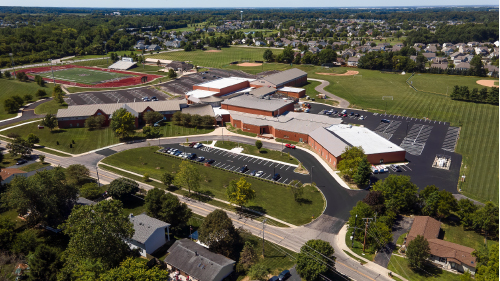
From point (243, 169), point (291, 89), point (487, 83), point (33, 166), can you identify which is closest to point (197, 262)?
point (243, 169)

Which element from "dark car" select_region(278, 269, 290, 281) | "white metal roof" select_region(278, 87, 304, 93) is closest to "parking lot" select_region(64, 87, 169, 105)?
"white metal roof" select_region(278, 87, 304, 93)

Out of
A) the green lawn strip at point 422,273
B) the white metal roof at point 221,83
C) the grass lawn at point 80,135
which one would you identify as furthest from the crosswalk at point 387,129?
the white metal roof at point 221,83

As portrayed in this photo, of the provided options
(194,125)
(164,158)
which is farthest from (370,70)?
(164,158)

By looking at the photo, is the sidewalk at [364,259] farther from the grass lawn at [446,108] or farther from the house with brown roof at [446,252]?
the grass lawn at [446,108]

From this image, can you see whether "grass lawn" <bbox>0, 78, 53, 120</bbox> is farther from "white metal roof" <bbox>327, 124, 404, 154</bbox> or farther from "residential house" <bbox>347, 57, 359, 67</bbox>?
"residential house" <bbox>347, 57, 359, 67</bbox>

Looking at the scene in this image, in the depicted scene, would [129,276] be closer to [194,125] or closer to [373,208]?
[373,208]

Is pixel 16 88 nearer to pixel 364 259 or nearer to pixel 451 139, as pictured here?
pixel 364 259
